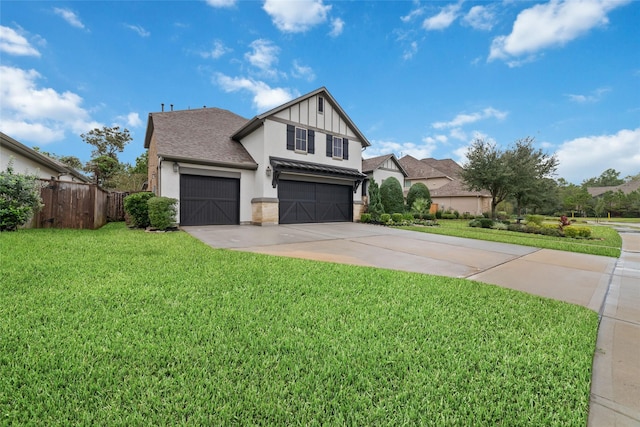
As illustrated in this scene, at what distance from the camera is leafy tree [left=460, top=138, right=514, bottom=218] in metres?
18.4

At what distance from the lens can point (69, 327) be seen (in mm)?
Result: 2477

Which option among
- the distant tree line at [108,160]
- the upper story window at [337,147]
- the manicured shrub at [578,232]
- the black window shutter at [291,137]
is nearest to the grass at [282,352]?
the black window shutter at [291,137]

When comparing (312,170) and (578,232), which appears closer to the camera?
(578,232)

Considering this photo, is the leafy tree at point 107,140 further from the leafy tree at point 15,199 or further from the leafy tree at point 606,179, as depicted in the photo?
the leafy tree at point 606,179

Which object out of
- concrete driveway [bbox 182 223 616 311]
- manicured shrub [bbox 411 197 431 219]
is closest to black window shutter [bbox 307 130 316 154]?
concrete driveway [bbox 182 223 616 311]

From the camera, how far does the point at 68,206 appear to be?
29.5 ft

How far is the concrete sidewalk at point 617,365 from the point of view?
169 centimetres

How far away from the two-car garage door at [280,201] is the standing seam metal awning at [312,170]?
67cm

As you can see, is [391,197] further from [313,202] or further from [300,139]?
[300,139]

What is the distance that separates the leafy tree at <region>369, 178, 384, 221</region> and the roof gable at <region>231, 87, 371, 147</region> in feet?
9.50

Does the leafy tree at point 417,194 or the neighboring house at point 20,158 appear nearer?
the neighboring house at point 20,158

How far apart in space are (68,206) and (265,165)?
7351 mm

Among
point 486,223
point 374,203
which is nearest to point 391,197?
point 374,203

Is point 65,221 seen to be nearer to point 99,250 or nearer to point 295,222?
point 99,250
